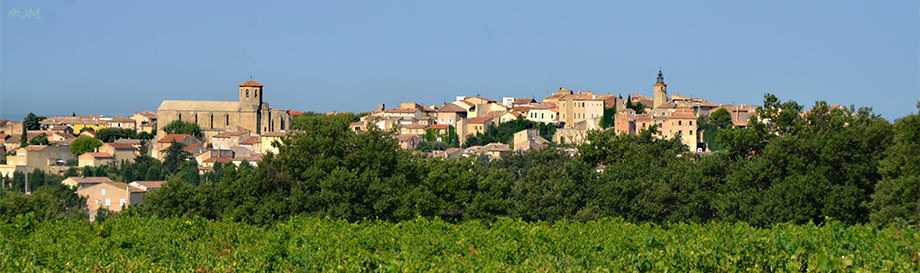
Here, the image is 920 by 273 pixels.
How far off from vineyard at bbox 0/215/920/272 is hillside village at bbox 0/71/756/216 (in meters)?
57.0

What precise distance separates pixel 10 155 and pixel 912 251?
9017 centimetres

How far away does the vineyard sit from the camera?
10.7m

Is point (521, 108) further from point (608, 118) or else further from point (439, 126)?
point (608, 118)

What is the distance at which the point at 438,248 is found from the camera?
13367 mm

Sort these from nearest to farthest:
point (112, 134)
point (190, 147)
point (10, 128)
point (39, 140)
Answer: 1. point (190, 147)
2. point (39, 140)
3. point (112, 134)
4. point (10, 128)

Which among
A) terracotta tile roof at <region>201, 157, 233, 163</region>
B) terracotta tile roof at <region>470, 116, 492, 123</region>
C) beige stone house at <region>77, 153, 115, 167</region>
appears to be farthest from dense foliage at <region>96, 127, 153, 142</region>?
terracotta tile roof at <region>470, 116, 492, 123</region>

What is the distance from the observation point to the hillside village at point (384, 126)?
88750 mm

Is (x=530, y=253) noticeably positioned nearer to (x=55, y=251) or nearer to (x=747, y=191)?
(x=55, y=251)

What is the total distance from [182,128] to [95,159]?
20.8 meters

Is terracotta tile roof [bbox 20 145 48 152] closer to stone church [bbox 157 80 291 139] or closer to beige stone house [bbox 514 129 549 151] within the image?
stone church [bbox 157 80 291 139]

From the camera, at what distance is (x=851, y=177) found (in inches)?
912

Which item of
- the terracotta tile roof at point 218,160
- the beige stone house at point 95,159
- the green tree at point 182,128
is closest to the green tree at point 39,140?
the beige stone house at point 95,159

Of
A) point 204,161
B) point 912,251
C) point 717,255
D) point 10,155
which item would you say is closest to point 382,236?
point 717,255

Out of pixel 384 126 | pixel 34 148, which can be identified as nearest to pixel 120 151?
pixel 34 148
